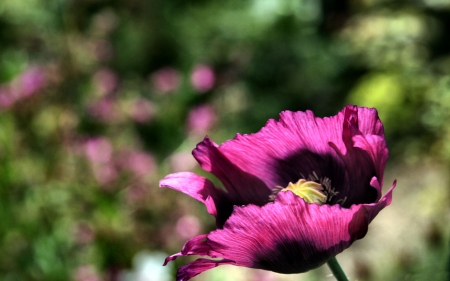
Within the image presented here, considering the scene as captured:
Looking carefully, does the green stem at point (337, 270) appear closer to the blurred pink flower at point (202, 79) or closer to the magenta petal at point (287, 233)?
the magenta petal at point (287, 233)

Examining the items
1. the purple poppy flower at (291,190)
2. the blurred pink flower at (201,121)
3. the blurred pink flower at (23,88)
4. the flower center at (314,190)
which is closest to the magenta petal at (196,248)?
the purple poppy flower at (291,190)

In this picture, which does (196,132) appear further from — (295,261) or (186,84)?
(295,261)

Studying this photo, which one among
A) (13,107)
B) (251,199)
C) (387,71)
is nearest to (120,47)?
(387,71)

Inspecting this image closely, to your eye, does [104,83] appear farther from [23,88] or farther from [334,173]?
[334,173]

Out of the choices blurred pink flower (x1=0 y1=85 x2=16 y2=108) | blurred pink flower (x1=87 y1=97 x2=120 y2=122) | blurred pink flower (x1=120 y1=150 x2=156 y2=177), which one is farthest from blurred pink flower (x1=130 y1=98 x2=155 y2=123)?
blurred pink flower (x1=0 y1=85 x2=16 y2=108)

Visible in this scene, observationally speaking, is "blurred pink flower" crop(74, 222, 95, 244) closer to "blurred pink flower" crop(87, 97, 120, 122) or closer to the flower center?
"blurred pink flower" crop(87, 97, 120, 122)

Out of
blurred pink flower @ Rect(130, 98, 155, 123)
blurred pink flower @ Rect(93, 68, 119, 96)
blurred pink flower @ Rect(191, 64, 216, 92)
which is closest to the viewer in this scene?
blurred pink flower @ Rect(130, 98, 155, 123)
